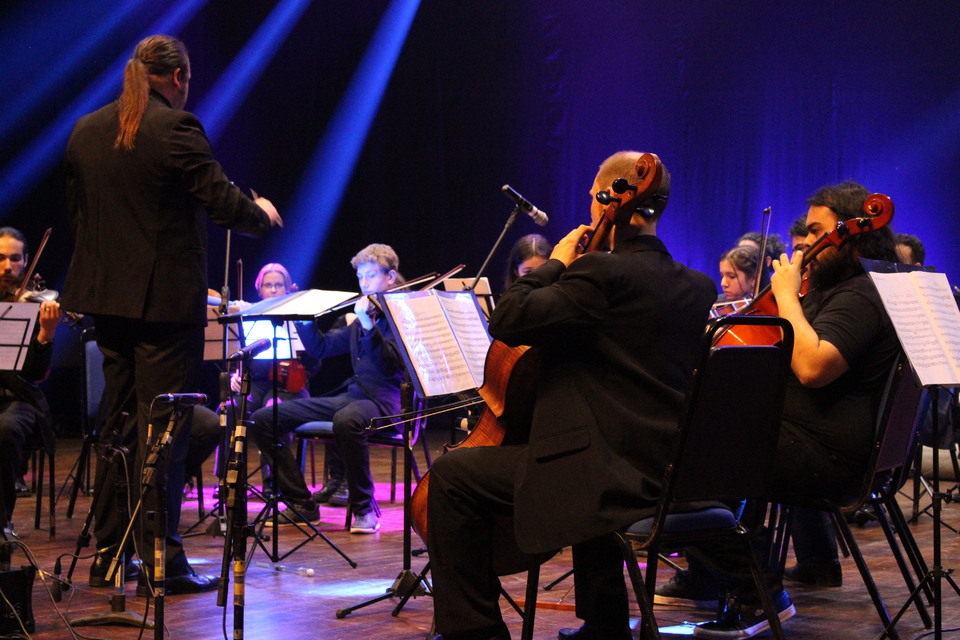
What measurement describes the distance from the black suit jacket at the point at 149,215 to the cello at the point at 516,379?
45.0 inches

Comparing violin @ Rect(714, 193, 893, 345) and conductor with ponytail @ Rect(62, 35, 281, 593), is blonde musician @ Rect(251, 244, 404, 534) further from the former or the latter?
violin @ Rect(714, 193, 893, 345)

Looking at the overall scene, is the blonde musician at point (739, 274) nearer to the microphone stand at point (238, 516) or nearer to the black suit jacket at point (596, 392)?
the black suit jacket at point (596, 392)

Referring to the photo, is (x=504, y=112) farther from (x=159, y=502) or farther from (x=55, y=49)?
(x=159, y=502)

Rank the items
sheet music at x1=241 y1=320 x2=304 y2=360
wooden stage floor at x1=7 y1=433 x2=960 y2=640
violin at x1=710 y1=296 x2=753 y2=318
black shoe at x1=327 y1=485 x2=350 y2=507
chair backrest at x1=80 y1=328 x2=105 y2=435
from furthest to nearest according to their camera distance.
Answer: black shoe at x1=327 y1=485 x2=350 y2=507, sheet music at x1=241 y1=320 x2=304 y2=360, chair backrest at x1=80 y1=328 x2=105 y2=435, violin at x1=710 y1=296 x2=753 y2=318, wooden stage floor at x1=7 y1=433 x2=960 y2=640

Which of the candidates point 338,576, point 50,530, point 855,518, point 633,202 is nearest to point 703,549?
point 633,202

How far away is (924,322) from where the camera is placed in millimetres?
2449

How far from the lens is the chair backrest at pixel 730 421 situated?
82.0 inches

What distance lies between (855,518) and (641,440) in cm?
304

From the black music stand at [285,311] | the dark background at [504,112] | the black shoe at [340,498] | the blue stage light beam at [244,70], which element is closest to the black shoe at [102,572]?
the black music stand at [285,311]

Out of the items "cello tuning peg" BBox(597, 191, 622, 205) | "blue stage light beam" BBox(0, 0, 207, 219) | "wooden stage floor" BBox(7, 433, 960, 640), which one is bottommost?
Result: "wooden stage floor" BBox(7, 433, 960, 640)

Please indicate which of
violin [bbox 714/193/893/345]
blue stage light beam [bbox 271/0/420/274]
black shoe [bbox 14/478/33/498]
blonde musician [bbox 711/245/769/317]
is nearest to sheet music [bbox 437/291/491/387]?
violin [bbox 714/193/893/345]

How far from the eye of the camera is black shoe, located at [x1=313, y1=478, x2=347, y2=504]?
5488 mm

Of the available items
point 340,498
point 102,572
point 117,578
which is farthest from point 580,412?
point 340,498

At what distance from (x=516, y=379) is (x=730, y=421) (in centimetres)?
51
